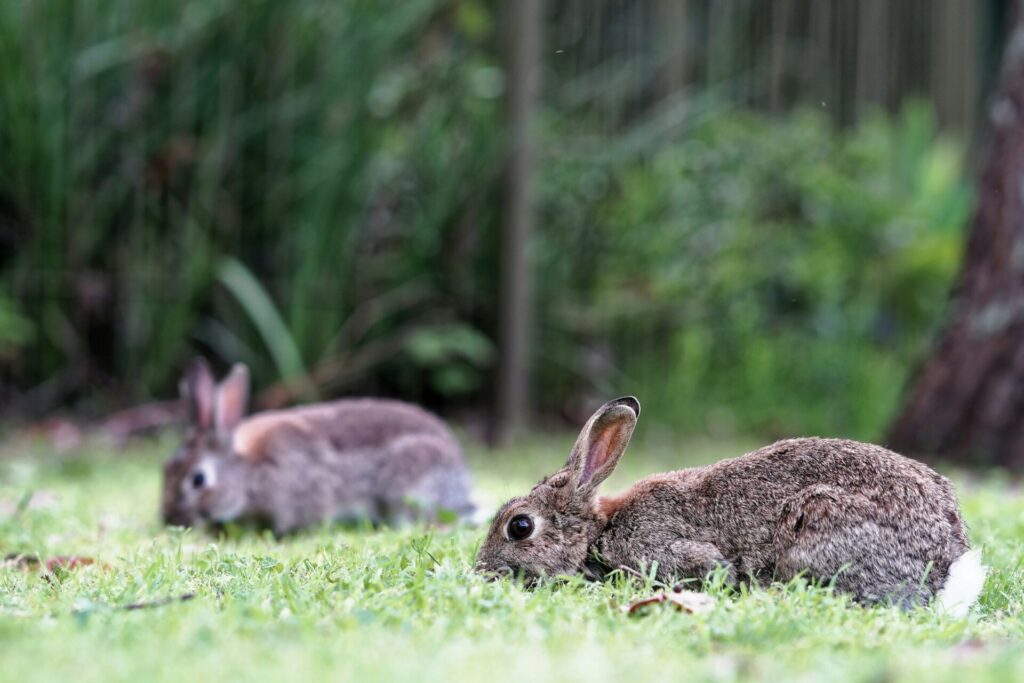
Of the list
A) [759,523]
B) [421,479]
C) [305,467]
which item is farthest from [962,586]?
[305,467]

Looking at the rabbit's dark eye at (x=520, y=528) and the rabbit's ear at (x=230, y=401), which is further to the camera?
the rabbit's ear at (x=230, y=401)

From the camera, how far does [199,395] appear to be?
534 centimetres

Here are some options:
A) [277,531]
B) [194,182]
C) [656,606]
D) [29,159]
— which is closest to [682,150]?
[194,182]

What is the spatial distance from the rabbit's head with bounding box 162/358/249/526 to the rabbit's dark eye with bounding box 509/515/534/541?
1891mm

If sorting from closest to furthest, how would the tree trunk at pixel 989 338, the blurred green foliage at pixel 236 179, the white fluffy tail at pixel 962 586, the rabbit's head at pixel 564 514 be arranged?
the white fluffy tail at pixel 962 586, the rabbit's head at pixel 564 514, the tree trunk at pixel 989 338, the blurred green foliage at pixel 236 179

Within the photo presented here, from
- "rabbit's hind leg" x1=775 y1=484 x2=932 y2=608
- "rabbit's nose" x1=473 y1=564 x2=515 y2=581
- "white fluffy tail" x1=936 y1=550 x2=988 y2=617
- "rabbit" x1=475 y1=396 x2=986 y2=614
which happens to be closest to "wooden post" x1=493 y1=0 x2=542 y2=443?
"rabbit" x1=475 y1=396 x2=986 y2=614

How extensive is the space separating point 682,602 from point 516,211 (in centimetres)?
550

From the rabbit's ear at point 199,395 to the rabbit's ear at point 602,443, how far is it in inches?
87.4

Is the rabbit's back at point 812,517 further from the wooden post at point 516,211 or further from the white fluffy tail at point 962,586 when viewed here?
the wooden post at point 516,211

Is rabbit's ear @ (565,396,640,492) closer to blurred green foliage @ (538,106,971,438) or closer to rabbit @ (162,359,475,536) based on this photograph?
rabbit @ (162,359,475,536)

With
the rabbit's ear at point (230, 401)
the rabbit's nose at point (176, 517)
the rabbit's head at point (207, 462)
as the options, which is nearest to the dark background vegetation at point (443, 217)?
the rabbit's ear at point (230, 401)

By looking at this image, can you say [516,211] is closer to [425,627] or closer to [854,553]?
[854,553]

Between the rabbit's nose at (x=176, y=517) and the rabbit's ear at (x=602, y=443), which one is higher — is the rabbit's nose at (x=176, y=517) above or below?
below

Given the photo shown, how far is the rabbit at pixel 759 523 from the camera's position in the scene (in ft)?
10.4
